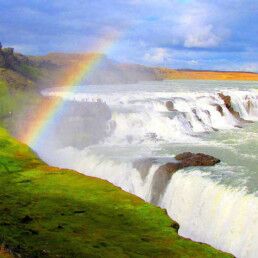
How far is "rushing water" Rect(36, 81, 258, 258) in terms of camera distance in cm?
2762

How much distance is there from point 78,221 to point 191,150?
2336 cm

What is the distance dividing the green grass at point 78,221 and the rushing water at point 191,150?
16.4ft

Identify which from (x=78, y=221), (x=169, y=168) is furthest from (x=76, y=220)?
(x=169, y=168)

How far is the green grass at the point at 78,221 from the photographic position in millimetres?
19344

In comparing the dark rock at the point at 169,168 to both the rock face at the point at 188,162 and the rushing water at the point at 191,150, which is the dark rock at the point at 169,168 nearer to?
the rock face at the point at 188,162

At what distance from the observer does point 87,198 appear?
2675 centimetres

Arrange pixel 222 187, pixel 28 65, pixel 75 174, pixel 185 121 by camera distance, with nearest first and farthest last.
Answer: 1. pixel 222 187
2. pixel 75 174
3. pixel 185 121
4. pixel 28 65

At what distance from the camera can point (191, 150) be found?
146ft

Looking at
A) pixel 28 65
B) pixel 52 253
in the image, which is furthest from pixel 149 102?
pixel 28 65

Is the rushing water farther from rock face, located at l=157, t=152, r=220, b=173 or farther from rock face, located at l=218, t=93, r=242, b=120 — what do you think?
rock face, located at l=218, t=93, r=242, b=120

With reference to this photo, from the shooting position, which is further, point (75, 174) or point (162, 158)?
point (162, 158)

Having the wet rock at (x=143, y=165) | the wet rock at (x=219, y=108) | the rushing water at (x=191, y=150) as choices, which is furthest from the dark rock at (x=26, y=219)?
the wet rock at (x=219, y=108)

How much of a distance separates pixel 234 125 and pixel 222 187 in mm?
34259

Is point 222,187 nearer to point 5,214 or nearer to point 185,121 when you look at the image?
point 5,214
